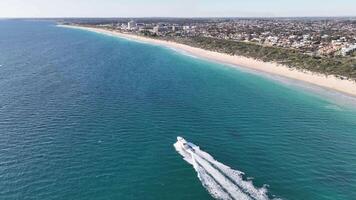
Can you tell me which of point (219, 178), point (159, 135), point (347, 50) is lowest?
point (159, 135)

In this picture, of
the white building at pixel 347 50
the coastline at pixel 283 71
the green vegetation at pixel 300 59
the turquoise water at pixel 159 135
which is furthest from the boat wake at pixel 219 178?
the white building at pixel 347 50

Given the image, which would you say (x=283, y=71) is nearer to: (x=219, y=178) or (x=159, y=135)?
(x=159, y=135)

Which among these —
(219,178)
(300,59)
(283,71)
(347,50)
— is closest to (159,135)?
(219,178)

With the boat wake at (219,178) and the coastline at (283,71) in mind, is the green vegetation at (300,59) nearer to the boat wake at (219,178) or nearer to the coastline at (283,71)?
the coastline at (283,71)

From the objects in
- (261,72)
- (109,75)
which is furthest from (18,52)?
(261,72)

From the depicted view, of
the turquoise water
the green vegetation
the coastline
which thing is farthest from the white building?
the turquoise water

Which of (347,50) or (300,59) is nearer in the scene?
(300,59)
